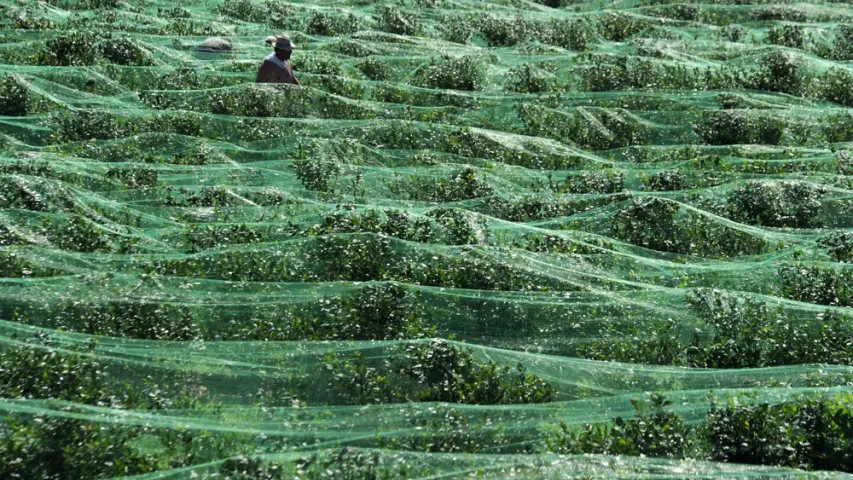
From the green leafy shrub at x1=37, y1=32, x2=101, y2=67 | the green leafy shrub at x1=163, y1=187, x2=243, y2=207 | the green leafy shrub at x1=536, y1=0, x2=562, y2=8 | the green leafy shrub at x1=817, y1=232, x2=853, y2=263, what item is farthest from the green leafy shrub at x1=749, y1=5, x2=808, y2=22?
the green leafy shrub at x1=163, y1=187, x2=243, y2=207

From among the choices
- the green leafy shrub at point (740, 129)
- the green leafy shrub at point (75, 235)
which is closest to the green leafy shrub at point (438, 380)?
the green leafy shrub at point (75, 235)

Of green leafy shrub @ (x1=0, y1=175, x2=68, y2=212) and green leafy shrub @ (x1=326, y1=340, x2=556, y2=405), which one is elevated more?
green leafy shrub @ (x1=0, y1=175, x2=68, y2=212)

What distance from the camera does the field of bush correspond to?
6211 mm

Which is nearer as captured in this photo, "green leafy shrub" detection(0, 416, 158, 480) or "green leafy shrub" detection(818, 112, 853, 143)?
"green leafy shrub" detection(0, 416, 158, 480)

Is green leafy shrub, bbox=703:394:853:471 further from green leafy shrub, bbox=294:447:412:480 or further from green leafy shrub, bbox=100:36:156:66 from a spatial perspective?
green leafy shrub, bbox=100:36:156:66

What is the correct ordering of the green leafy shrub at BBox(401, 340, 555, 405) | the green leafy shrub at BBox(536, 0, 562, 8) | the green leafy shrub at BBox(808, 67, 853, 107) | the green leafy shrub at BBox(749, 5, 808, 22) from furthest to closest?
1. the green leafy shrub at BBox(536, 0, 562, 8)
2. the green leafy shrub at BBox(749, 5, 808, 22)
3. the green leafy shrub at BBox(808, 67, 853, 107)
4. the green leafy shrub at BBox(401, 340, 555, 405)

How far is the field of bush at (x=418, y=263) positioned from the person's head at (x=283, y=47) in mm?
753

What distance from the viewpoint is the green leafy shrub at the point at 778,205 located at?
11039mm

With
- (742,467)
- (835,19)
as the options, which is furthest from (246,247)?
(835,19)

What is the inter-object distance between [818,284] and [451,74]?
8.96m

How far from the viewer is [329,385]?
22.8 feet

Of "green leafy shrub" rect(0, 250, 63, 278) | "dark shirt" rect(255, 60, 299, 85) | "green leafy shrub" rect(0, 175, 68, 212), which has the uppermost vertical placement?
"dark shirt" rect(255, 60, 299, 85)

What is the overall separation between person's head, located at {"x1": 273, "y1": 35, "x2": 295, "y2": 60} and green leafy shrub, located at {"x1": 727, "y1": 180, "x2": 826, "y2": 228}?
23.7 feet

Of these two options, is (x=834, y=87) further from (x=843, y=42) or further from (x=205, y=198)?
(x=205, y=198)
